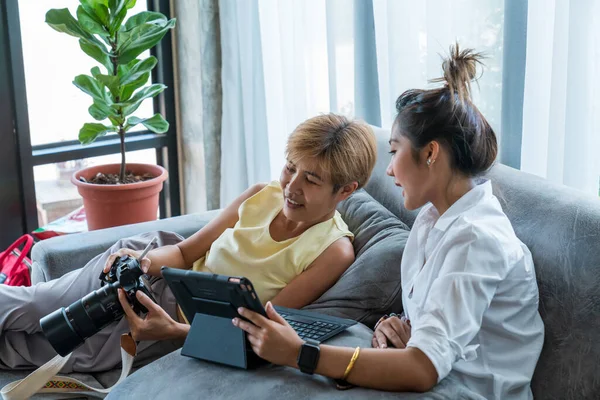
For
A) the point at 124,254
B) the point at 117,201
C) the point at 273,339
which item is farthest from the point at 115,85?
the point at 273,339

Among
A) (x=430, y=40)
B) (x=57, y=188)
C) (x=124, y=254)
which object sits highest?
(x=430, y=40)

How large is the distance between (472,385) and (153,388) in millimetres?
601

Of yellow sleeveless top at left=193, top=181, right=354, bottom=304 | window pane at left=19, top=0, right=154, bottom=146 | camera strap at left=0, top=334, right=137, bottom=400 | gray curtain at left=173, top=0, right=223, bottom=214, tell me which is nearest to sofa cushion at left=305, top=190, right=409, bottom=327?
yellow sleeveless top at left=193, top=181, right=354, bottom=304

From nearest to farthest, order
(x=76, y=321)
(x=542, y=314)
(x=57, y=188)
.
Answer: (x=542, y=314), (x=76, y=321), (x=57, y=188)

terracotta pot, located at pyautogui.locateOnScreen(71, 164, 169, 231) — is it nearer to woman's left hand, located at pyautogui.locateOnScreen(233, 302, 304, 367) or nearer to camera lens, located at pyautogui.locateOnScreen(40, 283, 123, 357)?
camera lens, located at pyautogui.locateOnScreen(40, 283, 123, 357)

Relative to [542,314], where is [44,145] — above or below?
above

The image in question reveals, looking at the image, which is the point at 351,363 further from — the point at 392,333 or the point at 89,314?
the point at 89,314

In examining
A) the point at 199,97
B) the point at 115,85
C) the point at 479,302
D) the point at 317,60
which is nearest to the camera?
the point at 479,302

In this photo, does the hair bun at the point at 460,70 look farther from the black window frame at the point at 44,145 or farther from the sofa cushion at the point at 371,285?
the black window frame at the point at 44,145

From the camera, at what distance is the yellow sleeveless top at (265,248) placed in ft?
6.23

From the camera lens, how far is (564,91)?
176 centimetres

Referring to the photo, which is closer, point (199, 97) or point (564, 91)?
point (564, 91)

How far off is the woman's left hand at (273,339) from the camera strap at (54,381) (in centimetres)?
45

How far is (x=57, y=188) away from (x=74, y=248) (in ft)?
4.26
